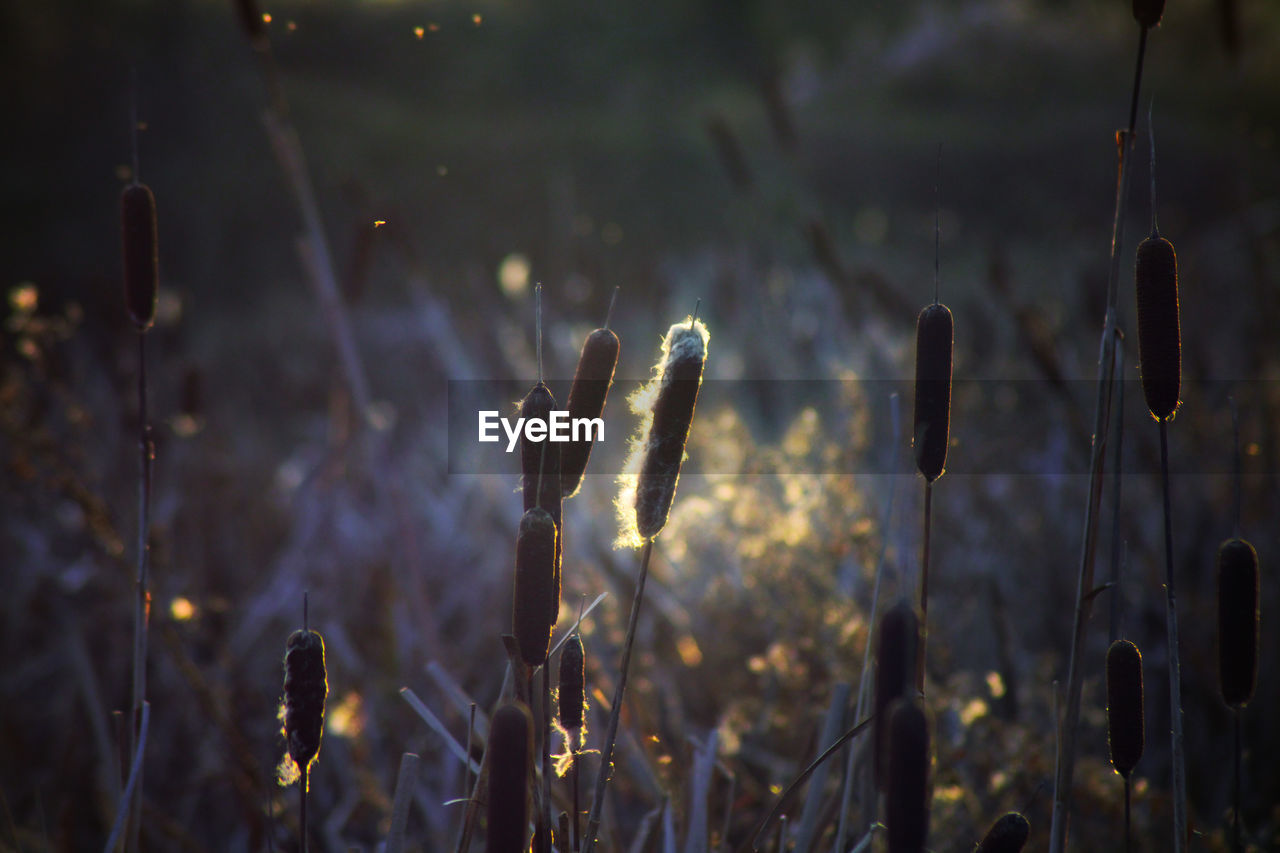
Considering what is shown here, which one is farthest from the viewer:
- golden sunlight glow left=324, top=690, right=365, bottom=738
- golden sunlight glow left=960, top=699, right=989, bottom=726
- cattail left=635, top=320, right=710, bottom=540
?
golden sunlight glow left=324, top=690, right=365, bottom=738

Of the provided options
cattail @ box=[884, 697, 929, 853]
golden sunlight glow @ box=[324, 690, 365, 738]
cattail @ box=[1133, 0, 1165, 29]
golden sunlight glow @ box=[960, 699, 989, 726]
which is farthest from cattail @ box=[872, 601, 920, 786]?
golden sunlight glow @ box=[324, 690, 365, 738]

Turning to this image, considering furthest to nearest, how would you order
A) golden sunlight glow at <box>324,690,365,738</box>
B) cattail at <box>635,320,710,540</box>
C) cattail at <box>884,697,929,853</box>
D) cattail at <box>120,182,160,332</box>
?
golden sunlight glow at <box>324,690,365,738</box> → cattail at <box>120,182,160,332</box> → cattail at <box>635,320,710,540</box> → cattail at <box>884,697,929,853</box>

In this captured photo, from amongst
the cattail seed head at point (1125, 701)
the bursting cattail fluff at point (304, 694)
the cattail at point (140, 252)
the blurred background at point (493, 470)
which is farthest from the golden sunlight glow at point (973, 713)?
the cattail at point (140, 252)

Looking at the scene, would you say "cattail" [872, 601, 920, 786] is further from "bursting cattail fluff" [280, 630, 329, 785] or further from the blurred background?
"bursting cattail fluff" [280, 630, 329, 785]

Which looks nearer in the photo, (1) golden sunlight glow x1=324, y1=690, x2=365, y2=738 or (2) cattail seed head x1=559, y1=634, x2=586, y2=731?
(2) cattail seed head x1=559, y1=634, x2=586, y2=731

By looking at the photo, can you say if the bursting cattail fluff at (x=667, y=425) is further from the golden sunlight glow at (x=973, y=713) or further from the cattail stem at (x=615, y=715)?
the golden sunlight glow at (x=973, y=713)

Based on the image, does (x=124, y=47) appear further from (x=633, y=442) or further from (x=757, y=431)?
(x=633, y=442)
